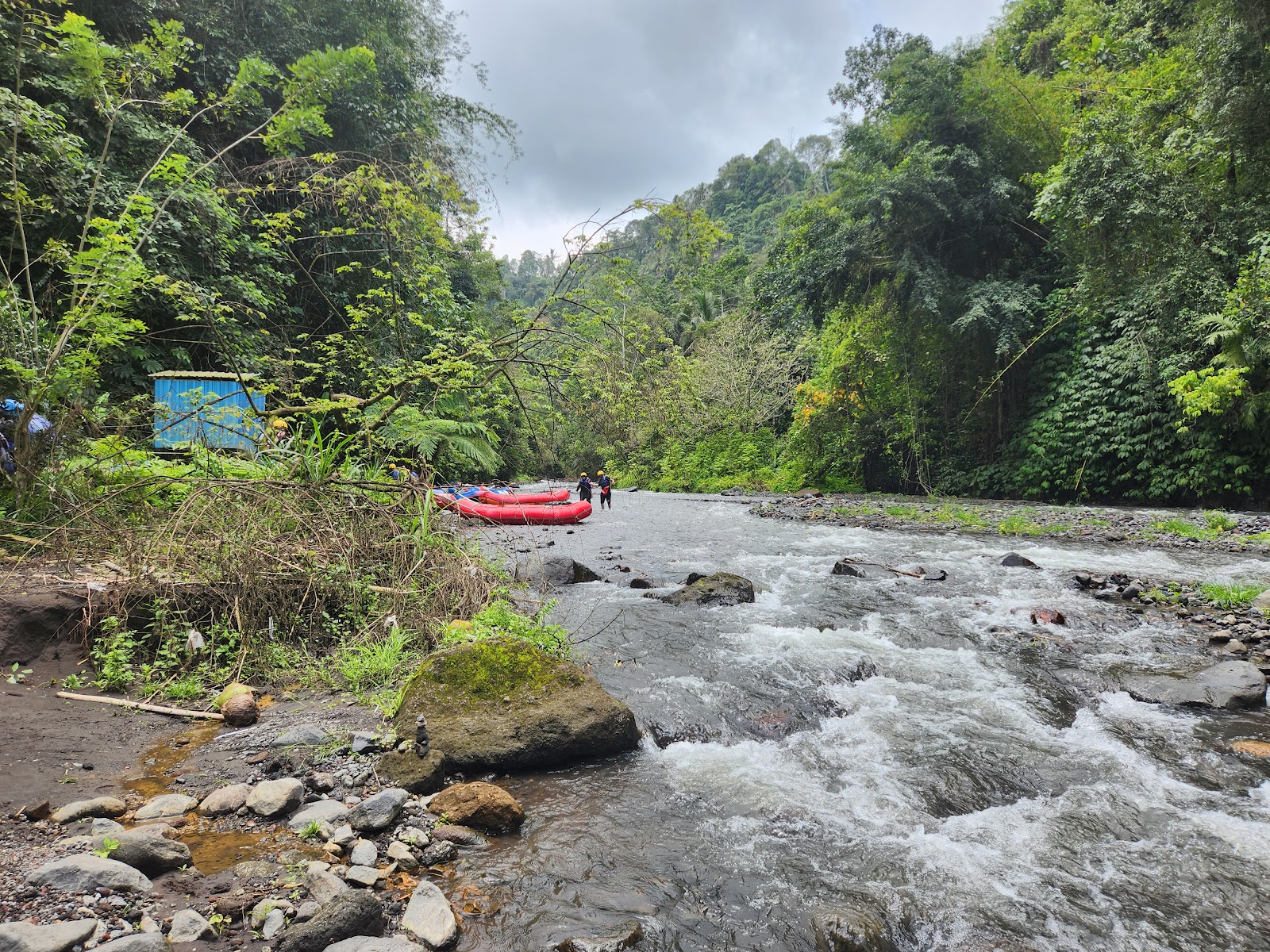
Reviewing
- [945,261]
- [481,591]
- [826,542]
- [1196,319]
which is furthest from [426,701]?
[945,261]

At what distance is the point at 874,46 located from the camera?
58.6 feet

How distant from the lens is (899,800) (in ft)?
11.1

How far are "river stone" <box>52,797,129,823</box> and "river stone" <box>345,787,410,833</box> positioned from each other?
96cm

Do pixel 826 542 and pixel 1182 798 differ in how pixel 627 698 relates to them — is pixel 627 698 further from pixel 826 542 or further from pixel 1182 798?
pixel 826 542

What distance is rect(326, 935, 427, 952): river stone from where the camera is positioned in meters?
1.91

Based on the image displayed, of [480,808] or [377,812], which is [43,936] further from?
[480,808]

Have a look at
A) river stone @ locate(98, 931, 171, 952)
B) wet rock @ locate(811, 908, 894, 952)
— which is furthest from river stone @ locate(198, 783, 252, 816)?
wet rock @ locate(811, 908, 894, 952)

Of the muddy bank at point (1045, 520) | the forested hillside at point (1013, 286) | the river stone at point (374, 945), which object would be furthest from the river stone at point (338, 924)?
the muddy bank at point (1045, 520)

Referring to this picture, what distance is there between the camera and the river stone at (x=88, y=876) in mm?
1974

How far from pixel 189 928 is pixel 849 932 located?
2.34 metres

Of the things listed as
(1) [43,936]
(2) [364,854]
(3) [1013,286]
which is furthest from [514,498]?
(3) [1013,286]

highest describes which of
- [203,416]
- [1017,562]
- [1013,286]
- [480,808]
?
[1013,286]

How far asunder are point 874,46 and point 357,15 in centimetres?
1436

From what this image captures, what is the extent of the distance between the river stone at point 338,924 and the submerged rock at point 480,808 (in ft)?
2.43
